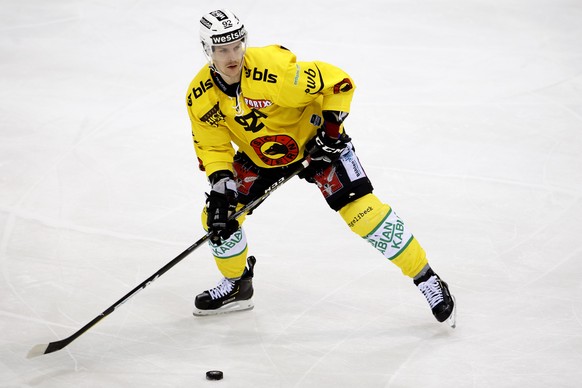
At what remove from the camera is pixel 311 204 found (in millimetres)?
4551

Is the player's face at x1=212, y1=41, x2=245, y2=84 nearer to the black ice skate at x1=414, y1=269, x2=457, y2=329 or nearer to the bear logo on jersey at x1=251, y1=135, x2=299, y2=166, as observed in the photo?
the bear logo on jersey at x1=251, y1=135, x2=299, y2=166

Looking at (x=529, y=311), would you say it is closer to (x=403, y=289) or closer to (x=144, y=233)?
(x=403, y=289)

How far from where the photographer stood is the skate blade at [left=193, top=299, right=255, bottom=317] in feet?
11.9

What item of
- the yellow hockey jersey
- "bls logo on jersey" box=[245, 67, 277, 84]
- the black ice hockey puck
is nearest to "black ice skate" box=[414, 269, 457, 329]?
the yellow hockey jersey

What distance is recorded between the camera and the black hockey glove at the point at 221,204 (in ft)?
10.9

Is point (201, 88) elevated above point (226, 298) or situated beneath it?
elevated above

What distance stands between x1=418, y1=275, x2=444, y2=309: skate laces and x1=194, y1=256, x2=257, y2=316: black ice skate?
77 centimetres

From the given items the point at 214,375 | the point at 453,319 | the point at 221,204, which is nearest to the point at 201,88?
the point at 221,204

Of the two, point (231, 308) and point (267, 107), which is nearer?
point (267, 107)

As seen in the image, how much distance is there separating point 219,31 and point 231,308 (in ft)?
4.06

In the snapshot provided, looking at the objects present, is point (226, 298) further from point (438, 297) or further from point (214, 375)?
point (438, 297)

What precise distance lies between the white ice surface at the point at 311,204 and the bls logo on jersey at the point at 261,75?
1039 mm

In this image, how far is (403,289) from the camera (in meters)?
3.78

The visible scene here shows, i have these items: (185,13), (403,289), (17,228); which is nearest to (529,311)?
(403,289)
